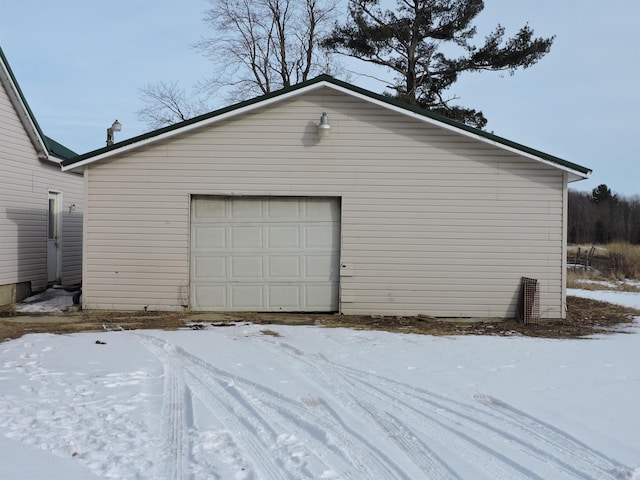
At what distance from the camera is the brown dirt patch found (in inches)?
388

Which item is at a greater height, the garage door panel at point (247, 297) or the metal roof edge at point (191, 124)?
the metal roof edge at point (191, 124)

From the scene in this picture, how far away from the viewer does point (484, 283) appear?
11273 mm

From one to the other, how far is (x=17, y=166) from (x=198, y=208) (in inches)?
194

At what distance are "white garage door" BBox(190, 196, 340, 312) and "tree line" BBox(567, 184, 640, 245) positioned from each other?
77180 mm

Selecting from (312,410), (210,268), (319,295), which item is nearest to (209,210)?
(210,268)

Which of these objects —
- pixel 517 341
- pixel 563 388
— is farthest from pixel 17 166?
pixel 563 388

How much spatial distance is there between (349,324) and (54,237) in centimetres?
913

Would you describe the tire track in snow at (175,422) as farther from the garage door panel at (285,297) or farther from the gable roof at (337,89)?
the gable roof at (337,89)

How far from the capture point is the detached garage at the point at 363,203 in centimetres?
1122

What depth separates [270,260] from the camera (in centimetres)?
1154

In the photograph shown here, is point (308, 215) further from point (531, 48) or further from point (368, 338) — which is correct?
point (531, 48)

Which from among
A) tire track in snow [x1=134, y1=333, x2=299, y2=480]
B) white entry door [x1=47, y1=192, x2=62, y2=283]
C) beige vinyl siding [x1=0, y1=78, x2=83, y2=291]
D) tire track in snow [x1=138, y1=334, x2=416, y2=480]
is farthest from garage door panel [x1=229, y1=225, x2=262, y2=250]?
white entry door [x1=47, y1=192, x2=62, y2=283]

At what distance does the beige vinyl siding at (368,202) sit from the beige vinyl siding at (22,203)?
9.39ft

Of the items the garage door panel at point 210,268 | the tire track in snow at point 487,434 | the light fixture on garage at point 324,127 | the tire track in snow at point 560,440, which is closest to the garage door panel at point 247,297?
the garage door panel at point 210,268
